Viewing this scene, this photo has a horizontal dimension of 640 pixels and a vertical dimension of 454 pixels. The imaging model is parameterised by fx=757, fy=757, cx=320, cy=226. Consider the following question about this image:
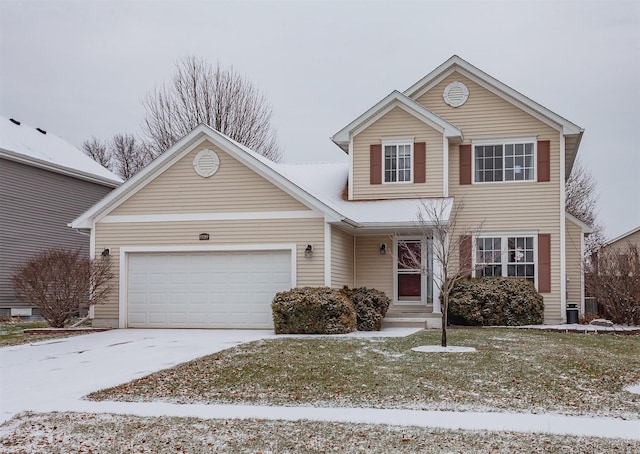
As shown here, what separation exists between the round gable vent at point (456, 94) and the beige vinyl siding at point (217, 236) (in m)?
6.89

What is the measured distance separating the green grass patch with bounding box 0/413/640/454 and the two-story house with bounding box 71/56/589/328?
10358mm

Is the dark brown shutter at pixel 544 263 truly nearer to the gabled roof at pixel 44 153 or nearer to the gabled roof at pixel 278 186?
the gabled roof at pixel 278 186

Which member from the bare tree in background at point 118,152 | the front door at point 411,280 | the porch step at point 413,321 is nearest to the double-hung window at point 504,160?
the front door at point 411,280

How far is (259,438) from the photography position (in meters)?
8.42

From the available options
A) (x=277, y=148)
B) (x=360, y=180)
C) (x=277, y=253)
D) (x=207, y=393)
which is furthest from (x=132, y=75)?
(x=207, y=393)

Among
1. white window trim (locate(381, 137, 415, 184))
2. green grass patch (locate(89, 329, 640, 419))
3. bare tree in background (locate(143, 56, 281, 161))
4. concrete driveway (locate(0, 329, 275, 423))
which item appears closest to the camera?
green grass patch (locate(89, 329, 640, 419))

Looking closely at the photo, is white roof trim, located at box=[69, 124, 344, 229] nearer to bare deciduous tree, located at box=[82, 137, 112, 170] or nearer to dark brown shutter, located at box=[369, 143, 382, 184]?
dark brown shutter, located at box=[369, 143, 382, 184]

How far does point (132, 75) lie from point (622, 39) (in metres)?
25.4

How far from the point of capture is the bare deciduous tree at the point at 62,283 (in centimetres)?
1977

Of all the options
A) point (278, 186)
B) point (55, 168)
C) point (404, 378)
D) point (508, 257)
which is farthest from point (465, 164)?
point (55, 168)

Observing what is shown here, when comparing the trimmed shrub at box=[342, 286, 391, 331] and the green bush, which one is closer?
the trimmed shrub at box=[342, 286, 391, 331]

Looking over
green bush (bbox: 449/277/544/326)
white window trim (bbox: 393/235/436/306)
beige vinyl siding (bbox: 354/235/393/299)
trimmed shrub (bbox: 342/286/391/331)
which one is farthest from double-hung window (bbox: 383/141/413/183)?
trimmed shrub (bbox: 342/286/391/331)

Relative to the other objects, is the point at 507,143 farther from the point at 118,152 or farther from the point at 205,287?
the point at 118,152

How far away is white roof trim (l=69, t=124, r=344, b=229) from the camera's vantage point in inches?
755
